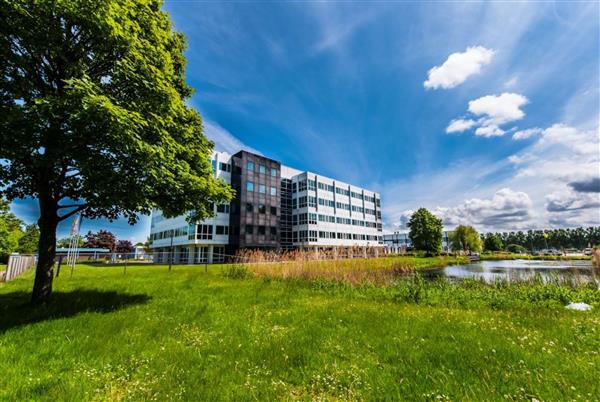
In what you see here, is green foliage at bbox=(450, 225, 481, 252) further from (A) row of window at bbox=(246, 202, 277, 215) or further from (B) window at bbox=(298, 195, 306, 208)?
(A) row of window at bbox=(246, 202, 277, 215)

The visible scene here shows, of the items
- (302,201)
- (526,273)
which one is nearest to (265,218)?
(302,201)

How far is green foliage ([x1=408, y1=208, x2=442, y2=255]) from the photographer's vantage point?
188 ft

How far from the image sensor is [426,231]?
5750 centimetres

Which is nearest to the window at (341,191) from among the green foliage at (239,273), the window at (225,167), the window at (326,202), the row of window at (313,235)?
the window at (326,202)

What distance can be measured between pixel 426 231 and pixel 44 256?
6132 centimetres

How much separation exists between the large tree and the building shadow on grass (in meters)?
0.73

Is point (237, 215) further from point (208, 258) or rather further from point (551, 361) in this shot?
point (551, 361)

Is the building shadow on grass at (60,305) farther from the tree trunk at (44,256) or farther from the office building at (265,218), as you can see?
the office building at (265,218)

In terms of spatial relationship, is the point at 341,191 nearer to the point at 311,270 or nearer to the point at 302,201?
the point at 302,201

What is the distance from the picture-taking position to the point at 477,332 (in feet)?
18.5

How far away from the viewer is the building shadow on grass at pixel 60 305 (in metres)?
6.66

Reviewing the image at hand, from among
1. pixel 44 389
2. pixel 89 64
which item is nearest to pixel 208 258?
pixel 89 64

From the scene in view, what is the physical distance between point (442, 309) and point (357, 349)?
4540 millimetres

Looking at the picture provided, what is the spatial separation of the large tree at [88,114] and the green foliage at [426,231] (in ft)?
190
